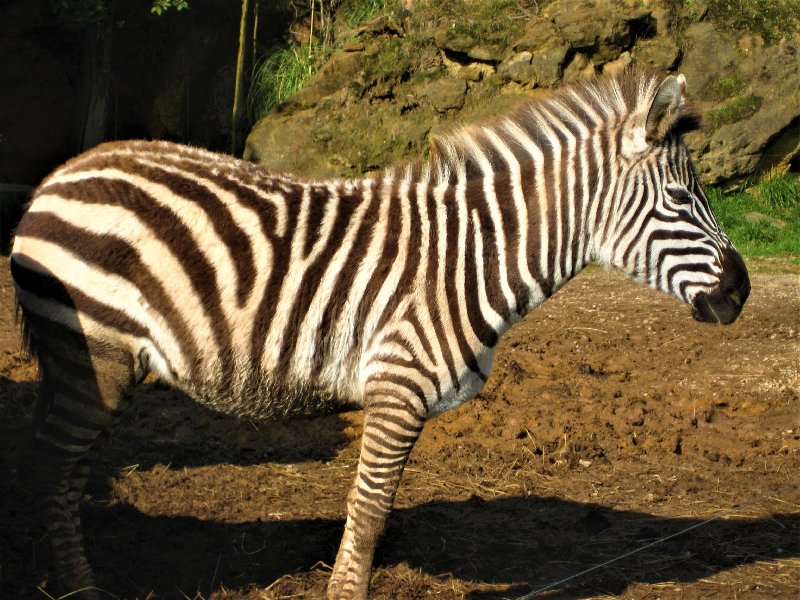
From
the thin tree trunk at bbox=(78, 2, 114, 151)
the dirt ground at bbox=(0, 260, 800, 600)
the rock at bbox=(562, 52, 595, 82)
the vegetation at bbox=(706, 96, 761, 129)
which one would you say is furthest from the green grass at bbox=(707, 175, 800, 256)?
the thin tree trunk at bbox=(78, 2, 114, 151)

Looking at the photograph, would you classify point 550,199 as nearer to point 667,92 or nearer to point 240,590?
point 667,92

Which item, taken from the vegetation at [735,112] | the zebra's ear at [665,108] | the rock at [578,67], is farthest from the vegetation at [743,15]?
the zebra's ear at [665,108]

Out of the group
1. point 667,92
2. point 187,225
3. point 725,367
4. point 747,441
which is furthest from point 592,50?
point 187,225

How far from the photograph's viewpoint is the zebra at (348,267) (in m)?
4.25

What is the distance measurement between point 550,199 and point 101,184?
2.24 m

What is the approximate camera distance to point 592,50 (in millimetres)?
12297

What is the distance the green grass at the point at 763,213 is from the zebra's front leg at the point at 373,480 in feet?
25.4

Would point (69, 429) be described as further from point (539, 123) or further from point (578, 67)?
point (578, 67)

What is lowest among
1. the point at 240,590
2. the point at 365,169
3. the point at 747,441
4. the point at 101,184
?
the point at 240,590

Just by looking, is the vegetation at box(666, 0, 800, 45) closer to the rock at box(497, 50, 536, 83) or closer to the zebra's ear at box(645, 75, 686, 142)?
the rock at box(497, 50, 536, 83)

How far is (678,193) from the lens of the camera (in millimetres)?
4676

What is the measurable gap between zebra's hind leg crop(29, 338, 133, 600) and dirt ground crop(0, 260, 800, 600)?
0.95ft

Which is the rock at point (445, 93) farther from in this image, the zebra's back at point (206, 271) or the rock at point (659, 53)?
the zebra's back at point (206, 271)

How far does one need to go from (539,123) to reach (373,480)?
2.09 meters
